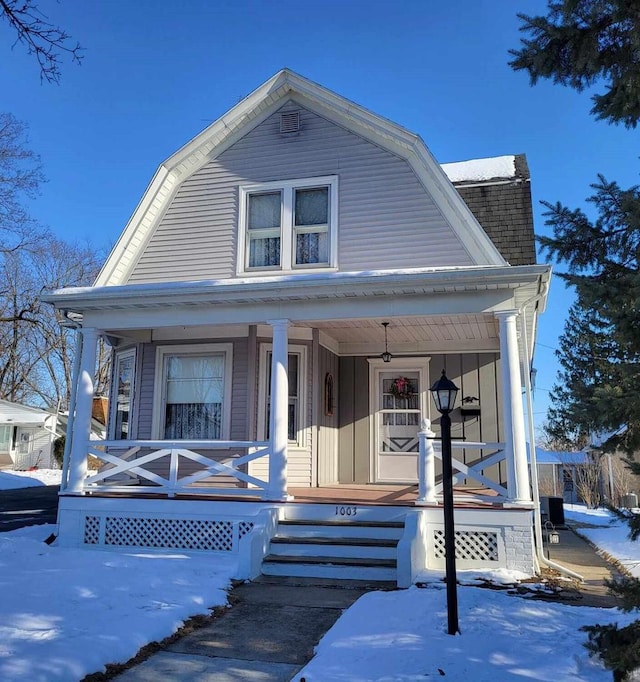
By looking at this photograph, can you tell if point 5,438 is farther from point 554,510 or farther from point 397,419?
point 554,510

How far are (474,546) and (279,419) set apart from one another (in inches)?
116

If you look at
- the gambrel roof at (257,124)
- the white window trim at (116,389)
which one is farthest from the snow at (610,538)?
the white window trim at (116,389)

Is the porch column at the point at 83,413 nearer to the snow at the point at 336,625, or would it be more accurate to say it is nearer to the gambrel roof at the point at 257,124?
the gambrel roof at the point at 257,124

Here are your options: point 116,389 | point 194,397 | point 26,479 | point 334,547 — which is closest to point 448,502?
point 334,547

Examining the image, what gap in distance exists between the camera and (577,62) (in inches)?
158

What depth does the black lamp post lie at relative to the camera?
480 cm

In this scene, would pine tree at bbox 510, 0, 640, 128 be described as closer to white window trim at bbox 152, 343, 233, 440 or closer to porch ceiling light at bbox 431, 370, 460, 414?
porch ceiling light at bbox 431, 370, 460, 414

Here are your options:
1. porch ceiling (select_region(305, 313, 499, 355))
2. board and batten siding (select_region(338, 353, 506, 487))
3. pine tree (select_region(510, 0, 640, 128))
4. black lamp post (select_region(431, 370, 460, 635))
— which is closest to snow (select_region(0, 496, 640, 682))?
black lamp post (select_region(431, 370, 460, 635))

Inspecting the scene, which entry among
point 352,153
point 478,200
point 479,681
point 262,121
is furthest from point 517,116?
point 479,681

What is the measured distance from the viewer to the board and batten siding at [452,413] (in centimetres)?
1055

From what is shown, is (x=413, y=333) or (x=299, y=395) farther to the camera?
(x=413, y=333)

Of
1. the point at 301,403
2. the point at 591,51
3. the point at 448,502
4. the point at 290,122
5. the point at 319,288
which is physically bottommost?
the point at 448,502

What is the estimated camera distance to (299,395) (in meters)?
10.0

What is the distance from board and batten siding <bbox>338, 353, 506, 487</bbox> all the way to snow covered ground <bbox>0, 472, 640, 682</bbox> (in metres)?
3.91
